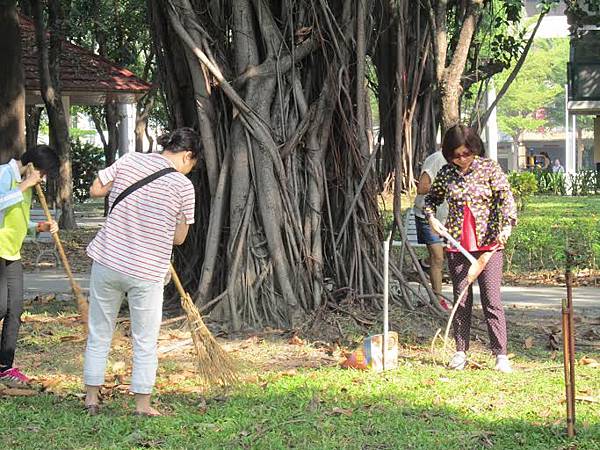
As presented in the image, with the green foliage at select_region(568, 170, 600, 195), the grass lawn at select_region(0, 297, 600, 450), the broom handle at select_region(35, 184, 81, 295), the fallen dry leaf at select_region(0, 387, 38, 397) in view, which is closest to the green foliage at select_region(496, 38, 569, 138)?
the green foliage at select_region(568, 170, 600, 195)

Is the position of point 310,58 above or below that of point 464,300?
above

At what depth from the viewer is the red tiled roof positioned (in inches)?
817

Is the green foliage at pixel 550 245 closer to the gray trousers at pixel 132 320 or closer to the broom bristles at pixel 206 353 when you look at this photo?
the broom bristles at pixel 206 353

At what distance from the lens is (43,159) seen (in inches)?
254

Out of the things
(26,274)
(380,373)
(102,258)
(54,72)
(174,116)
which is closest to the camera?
(102,258)

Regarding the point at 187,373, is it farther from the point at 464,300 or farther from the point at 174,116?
the point at 174,116

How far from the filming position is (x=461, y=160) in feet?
22.8

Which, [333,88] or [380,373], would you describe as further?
[333,88]

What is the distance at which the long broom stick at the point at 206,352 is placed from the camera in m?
6.37

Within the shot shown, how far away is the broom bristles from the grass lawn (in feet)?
0.31

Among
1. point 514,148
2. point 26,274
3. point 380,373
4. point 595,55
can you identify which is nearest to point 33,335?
point 380,373

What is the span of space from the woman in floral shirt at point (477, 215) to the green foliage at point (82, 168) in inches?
986

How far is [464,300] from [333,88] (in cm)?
232

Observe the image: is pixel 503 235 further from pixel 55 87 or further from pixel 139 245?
pixel 55 87
